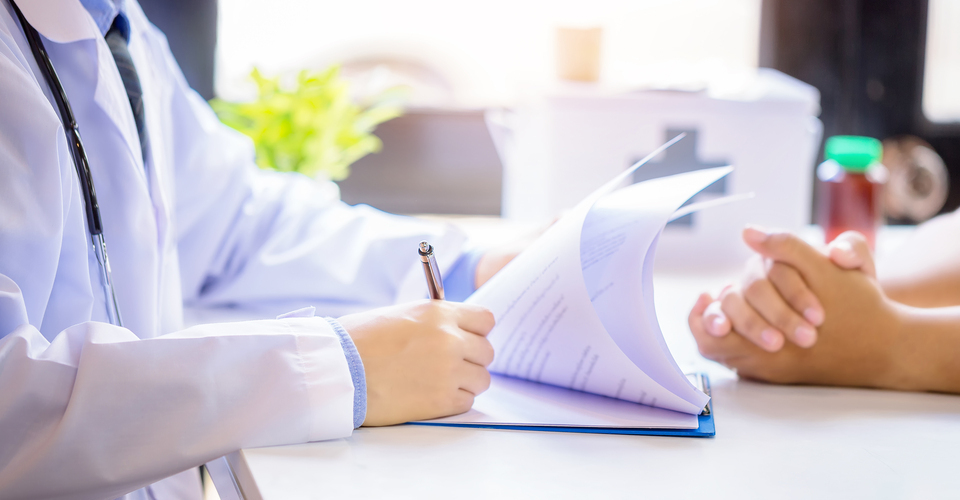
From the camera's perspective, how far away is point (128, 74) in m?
0.60

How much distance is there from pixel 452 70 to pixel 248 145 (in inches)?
37.7

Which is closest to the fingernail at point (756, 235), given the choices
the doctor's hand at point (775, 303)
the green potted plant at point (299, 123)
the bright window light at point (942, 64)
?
the doctor's hand at point (775, 303)

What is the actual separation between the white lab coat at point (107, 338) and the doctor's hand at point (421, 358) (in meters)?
0.02

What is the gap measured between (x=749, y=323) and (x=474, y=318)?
0.21 meters

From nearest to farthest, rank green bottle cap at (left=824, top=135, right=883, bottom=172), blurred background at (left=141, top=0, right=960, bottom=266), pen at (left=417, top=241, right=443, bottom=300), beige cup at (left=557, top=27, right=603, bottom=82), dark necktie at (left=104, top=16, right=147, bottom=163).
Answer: pen at (left=417, top=241, right=443, bottom=300) < dark necktie at (left=104, top=16, right=147, bottom=163) < green bottle cap at (left=824, top=135, right=883, bottom=172) < beige cup at (left=557, top=27, right=603, bottom=82) < blurred background at (left=141, top=0, right=960, bottom=266)

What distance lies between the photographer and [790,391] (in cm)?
51

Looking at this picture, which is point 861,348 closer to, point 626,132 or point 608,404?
point 608,404

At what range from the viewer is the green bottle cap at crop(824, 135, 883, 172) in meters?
0.98

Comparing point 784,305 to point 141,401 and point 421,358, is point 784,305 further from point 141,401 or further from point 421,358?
point 141,401

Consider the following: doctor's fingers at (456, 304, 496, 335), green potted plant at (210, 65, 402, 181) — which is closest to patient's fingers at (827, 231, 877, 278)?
doctor's fingers at (456, 304, 496, 335)

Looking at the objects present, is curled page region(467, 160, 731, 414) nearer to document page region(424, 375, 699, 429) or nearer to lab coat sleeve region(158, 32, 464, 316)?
document page region(424, 375, 699, 429)

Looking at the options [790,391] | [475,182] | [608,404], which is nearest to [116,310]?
[608,404]

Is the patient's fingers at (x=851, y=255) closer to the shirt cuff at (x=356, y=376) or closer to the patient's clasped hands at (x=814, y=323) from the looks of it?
the patient's clasped hands at (x=814, y=323)

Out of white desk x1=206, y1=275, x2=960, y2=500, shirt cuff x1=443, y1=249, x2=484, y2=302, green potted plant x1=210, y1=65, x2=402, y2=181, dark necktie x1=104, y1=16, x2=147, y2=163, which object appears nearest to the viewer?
white desk x1=206, y1=275, x2=960, y2=500
